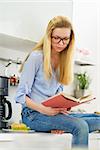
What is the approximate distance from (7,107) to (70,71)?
623 millimetres

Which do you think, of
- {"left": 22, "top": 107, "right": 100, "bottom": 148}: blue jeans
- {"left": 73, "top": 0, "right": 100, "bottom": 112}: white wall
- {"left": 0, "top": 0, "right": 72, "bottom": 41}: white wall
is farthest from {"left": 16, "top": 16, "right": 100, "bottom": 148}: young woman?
{"left": 73, "top": 0, "right": 100, "bottom": 112}: white wall

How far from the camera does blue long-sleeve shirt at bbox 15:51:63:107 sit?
4.99 ft

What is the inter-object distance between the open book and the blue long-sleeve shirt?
13 centimetres

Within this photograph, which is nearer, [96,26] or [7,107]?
[7,107]

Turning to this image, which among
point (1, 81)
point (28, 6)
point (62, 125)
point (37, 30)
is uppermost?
point (28, 6)

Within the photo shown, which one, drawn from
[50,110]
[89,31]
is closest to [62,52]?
[50,110]

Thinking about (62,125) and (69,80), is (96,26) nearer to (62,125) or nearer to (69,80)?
(69,80)

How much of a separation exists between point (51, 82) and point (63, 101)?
9.3 inches

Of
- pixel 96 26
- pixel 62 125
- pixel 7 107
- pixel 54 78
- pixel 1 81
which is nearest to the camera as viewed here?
pixel 62 125

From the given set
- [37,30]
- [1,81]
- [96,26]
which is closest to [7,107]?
[1,81]

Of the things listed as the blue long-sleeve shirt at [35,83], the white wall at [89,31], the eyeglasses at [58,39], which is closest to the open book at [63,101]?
the blue long-sleeve shirt at [35,83]

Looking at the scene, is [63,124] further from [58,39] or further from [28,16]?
[28,16]

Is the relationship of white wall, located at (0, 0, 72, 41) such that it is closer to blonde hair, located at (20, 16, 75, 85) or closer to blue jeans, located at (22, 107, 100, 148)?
blonde hair, located at (20, 16, 75, 85)

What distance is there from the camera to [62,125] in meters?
1.51
